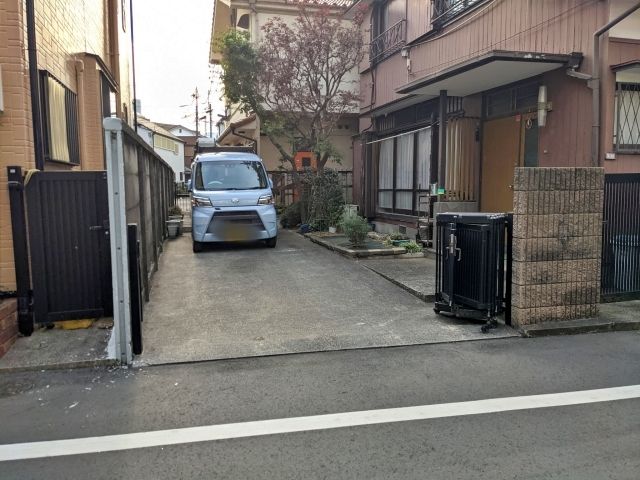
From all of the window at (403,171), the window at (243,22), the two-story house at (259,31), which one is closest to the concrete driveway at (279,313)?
the window at (403,171)

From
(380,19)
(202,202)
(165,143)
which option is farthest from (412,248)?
(165,143)

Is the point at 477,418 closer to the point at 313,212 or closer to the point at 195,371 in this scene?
the point at 195,371

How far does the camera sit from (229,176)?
12.1 meters

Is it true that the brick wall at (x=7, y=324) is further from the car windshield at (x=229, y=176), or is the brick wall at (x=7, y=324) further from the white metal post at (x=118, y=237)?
the car windshield at (x=229, y=176)

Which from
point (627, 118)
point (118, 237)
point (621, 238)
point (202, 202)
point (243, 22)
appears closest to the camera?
point (118, 237)

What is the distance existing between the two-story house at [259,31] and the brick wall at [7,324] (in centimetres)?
1127

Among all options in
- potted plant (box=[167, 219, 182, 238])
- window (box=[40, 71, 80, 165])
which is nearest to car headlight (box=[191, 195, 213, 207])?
window (box=[40, 71, 80, 165])

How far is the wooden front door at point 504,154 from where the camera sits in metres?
9.46

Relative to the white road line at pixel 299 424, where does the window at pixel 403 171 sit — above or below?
above

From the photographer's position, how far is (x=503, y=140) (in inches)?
402

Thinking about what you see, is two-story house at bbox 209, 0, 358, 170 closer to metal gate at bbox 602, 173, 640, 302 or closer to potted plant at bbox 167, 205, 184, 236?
potted plant at bbox 167, 205, 184, 236

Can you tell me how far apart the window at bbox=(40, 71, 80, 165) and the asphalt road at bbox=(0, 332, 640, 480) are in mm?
3128

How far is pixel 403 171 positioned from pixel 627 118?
6.09 metres

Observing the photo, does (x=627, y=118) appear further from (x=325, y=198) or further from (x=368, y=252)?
(x=325, y=198)
